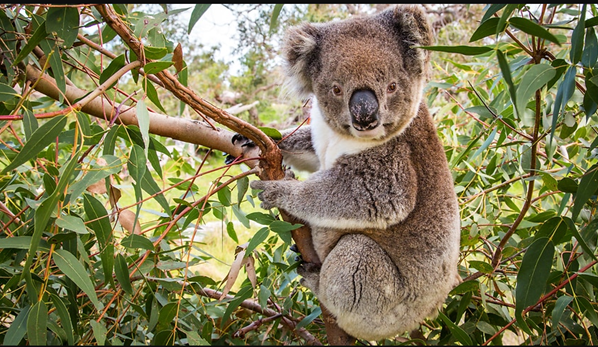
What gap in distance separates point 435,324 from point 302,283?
2.21 feet

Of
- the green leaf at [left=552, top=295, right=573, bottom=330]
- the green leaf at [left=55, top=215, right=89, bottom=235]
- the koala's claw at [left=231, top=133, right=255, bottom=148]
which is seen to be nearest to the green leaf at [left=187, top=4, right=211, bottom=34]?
the green leaf at [left=55, top=215, right=89, bottom=235]

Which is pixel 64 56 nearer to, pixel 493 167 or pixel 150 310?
pixel 150 310

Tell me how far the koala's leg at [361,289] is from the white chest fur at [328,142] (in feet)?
1.31

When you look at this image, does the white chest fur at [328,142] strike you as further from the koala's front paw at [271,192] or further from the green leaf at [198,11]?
the green leaf at [198,11]

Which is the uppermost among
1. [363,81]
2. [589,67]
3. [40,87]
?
[40,87]

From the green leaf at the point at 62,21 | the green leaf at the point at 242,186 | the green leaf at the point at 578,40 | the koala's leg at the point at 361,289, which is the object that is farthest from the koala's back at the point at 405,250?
the green leaf at the point at 62,21

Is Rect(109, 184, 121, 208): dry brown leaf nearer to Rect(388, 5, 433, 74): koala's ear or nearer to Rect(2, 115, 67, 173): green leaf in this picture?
Rect(2, 115, 67, 173): green leaf

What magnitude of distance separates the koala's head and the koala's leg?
1.65ft

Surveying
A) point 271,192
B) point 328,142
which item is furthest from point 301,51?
point 271,192

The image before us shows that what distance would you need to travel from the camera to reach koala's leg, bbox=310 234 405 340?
192cm

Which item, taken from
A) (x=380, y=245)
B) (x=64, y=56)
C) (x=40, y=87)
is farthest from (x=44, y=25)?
(x=380, y=245)

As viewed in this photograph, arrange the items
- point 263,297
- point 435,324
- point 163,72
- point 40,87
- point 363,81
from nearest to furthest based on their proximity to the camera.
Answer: point 163,72 → point 40,87 → point 263,297 → point 363,81 → point 435,324

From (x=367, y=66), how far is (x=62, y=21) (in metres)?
1.07

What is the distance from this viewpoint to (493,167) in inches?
87.4
